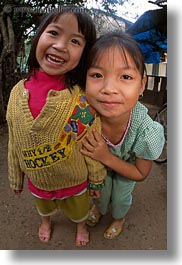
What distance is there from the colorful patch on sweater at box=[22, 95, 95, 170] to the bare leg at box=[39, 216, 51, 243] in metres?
0.23

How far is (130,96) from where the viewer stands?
1.86 feet

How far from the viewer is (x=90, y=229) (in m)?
0.83

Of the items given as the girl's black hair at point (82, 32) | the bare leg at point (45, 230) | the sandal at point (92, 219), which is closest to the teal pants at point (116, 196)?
the sandal at point (92, 219)

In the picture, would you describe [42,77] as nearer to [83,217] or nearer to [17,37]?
[17,37]

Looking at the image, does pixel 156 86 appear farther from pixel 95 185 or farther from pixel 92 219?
pixel 92 219

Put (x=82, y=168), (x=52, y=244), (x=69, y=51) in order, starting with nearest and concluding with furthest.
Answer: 1. (x=69, y=51)
2. (x=82, y=168)
3. (x=52, y=244)

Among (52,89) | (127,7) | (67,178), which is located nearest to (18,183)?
(67,178)

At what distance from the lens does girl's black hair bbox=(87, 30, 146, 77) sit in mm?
545

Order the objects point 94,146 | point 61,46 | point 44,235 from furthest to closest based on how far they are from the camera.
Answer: point 44,235 < point 94,146 < point 61,46

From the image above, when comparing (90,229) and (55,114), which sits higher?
(55,114)

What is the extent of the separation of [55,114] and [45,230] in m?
0.36

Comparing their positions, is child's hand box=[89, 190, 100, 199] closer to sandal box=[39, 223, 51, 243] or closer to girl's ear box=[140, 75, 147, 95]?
sandal box=[39, 223, 51, 243]

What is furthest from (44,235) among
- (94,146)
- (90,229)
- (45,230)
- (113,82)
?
(113,82)

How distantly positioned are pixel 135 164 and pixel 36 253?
1.08 ft
